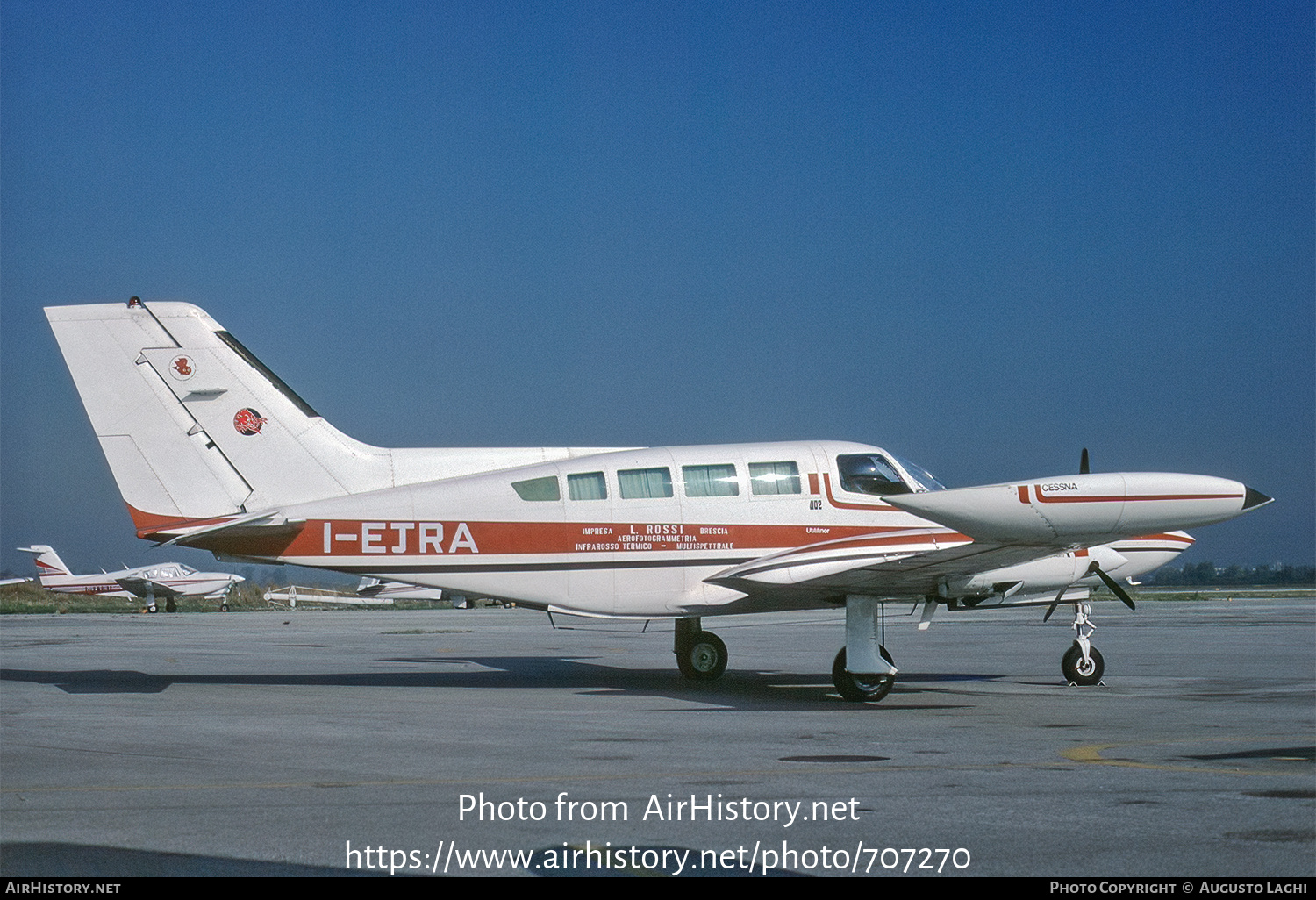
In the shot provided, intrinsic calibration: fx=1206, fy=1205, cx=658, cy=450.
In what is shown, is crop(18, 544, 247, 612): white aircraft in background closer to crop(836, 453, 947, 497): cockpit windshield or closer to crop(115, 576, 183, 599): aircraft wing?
crop(115, 576, 183, 599): aircraft wing

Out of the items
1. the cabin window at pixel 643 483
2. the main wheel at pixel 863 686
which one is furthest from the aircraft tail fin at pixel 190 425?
the main wheel at pixel 863 686

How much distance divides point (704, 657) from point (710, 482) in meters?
2.85

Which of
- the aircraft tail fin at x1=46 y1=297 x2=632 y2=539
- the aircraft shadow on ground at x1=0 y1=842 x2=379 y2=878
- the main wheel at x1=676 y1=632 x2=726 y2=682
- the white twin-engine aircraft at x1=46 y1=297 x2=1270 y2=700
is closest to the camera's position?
the aircraft shadow on ground at x1=0 y1=842 x2=379 y2=878

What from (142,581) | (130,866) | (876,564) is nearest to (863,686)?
(876,564)

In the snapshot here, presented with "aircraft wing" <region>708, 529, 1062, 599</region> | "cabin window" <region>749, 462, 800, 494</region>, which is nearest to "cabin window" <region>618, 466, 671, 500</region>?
"cabin window" <region>749, 462, 800, 494</region>

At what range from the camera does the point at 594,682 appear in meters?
18.5

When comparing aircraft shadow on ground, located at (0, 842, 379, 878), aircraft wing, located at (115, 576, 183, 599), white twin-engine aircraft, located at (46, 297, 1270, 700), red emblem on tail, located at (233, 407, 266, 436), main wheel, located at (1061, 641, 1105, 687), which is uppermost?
aircraft wing, located at (115, 576, 183, 599)

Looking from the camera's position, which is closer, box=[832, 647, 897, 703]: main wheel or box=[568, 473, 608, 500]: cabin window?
box=[832, 647, 897, 703]: main wheel

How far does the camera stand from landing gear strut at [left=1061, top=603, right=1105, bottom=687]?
56.0 ft

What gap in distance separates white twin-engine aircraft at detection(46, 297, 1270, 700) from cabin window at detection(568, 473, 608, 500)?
27mm

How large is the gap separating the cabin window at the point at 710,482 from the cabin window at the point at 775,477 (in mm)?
259

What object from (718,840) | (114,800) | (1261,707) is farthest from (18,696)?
(1261,707)

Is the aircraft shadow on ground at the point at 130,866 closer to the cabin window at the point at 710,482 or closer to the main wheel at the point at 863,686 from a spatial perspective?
the main wheel at the point at 863,686

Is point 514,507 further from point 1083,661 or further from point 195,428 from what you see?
point 1083,661
